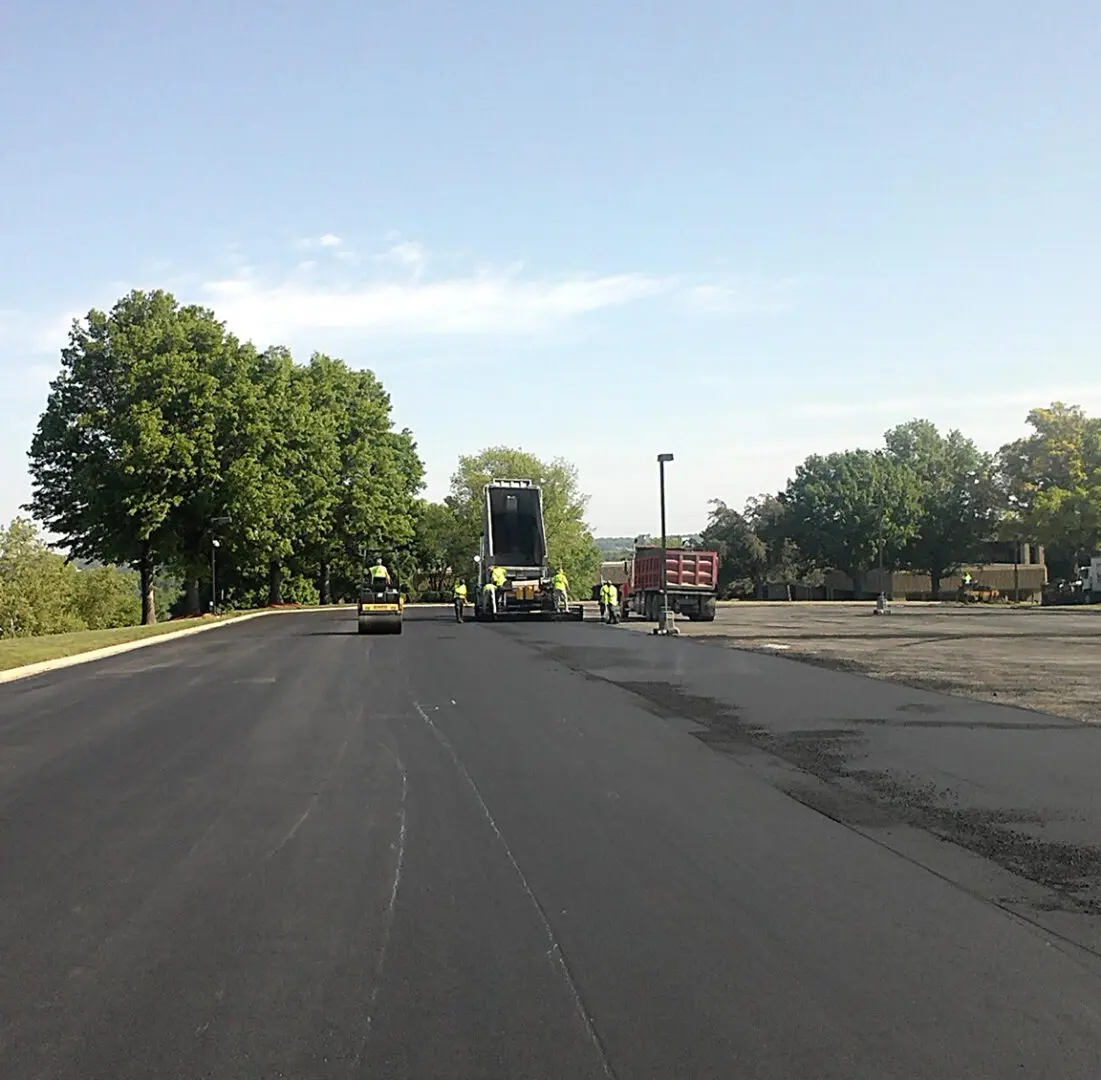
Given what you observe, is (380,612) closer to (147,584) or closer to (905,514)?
(147,584)

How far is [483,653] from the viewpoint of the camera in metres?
31.1

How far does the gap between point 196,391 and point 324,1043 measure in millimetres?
59447

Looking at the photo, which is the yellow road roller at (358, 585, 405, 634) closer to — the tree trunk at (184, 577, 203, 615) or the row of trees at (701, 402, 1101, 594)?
the tree trunk at (184, 577, 203, 615)

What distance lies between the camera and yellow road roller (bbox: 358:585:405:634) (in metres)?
40.6

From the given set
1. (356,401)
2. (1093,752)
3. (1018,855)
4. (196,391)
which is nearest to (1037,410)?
(356,401)

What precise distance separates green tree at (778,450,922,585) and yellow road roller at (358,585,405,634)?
68016mm

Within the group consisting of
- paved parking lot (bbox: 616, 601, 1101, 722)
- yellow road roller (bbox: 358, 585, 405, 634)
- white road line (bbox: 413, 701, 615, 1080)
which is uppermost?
yellow road roller (bbox: 358, 585, 405, 634)

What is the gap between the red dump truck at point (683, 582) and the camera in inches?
1996

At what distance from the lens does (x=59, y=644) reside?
36.4 m

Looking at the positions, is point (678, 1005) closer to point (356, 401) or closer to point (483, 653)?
point (483, 653)

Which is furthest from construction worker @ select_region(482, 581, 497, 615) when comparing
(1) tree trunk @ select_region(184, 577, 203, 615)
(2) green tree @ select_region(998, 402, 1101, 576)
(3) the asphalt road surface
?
(2) green tree @ select_region(998, 402, 1101, 576)

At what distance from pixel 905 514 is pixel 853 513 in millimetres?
4093

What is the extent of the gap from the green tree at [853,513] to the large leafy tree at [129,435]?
5835cm

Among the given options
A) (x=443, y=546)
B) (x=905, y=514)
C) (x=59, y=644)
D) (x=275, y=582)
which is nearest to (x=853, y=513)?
(x=905, y=514)
